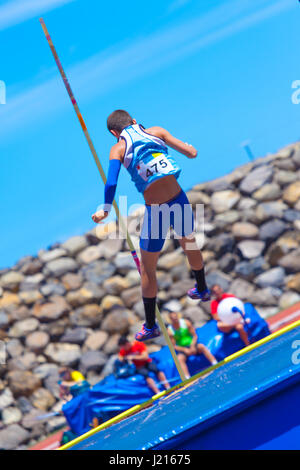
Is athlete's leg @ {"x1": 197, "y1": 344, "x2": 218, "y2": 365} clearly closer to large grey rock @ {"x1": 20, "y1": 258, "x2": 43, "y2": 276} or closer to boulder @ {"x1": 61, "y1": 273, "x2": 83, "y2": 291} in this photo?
boulder @ {"x1": 61, "y1": 273, "x2": 83, "y2": 291}

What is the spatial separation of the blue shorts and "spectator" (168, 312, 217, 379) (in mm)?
5211

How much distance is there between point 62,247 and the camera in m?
22.0

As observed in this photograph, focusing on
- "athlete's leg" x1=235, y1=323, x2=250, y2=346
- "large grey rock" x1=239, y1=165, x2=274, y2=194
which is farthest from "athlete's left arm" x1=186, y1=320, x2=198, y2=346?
"large grey rock" x1=239, y1=165, x2=274, y2=194

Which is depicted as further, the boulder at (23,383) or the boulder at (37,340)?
the boulder at (37,340)

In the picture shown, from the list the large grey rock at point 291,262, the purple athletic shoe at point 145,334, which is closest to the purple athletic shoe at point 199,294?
the purple athletic shoe at point 145,334

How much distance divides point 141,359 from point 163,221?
5.61 m

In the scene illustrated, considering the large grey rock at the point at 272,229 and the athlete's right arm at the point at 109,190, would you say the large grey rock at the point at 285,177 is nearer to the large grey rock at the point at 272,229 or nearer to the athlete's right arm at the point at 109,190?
the large grey rock at the point at 272,229

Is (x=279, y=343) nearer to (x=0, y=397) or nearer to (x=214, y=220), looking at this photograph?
(x=0, y=397)

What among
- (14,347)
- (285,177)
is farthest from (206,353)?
(285,177)

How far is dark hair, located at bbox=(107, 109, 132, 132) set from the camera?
5.66m

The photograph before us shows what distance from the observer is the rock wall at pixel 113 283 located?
1788cm

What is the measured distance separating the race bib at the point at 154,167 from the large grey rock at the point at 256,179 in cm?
1663

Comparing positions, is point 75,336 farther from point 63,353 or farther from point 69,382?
point 69,382
